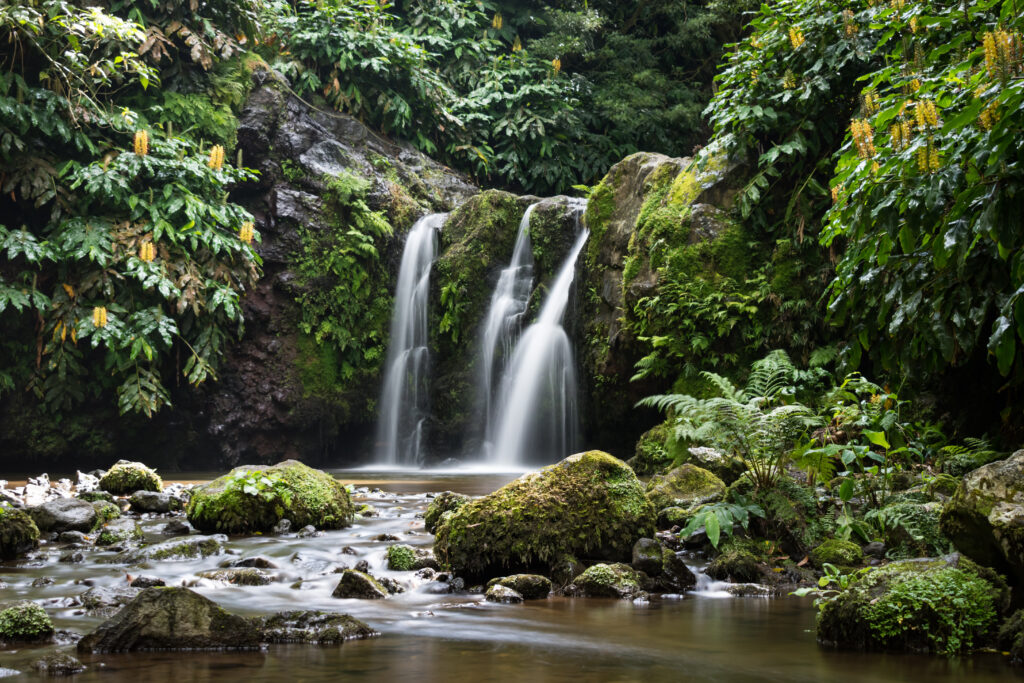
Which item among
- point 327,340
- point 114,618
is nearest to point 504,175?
point 327,340

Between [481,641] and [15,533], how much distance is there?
393 centimetres

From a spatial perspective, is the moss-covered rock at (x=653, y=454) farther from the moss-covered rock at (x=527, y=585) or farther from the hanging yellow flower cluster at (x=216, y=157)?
the hanging yellow flower cluster at (x=216, y=157)

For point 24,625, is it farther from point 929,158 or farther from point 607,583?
point 929,158

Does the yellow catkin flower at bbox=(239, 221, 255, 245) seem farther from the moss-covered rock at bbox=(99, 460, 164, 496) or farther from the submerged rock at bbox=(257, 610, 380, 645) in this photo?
the submerged rock at bbox=(257, 610, 380, 645)

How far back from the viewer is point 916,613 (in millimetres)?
3566

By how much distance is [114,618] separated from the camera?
367 centimetres

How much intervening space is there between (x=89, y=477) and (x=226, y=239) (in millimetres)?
5048

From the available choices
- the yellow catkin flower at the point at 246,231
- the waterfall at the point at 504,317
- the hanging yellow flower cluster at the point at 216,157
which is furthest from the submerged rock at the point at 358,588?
the hanging yellow flower cluster at the point at 216,157

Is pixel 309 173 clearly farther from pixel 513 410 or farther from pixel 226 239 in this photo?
pixel 513 410

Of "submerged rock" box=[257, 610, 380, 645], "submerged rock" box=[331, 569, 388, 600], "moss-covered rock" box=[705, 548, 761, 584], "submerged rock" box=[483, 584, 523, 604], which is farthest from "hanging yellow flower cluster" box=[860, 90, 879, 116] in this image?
"submerged rock" box=[257, 610, 380, 645]

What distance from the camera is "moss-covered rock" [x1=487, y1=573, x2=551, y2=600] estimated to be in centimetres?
483

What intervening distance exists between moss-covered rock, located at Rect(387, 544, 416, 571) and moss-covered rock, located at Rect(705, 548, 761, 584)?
1960 millimetres

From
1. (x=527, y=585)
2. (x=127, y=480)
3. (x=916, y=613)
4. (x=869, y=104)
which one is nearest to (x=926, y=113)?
(x=869, y=104)

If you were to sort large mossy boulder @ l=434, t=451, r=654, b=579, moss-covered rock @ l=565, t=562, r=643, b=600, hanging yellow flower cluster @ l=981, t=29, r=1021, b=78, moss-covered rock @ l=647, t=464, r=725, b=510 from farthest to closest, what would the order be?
1. moss-covered rock @ l=647, t=464, r=725, b=510
2. large mossy boulder @ l=434, t=451, r=654, b=579
3. moss-covered rock @ l=565, t=562, r=643, b=600
4. hanging yellow flower cluster @ l=981, t=29, r=1021, b=78
